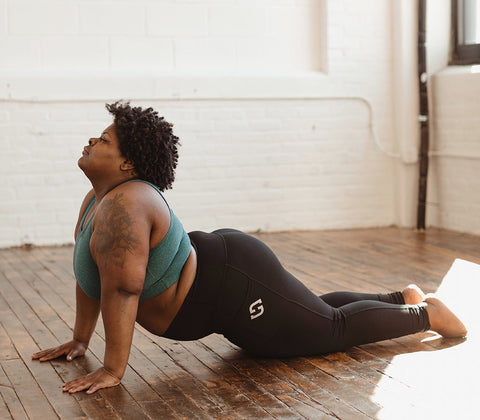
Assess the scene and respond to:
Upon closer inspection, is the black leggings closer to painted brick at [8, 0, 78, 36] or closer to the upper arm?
the upper arm

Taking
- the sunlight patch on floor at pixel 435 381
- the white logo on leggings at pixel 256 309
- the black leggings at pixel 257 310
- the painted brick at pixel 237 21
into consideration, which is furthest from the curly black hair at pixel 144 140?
the painted brick at pixel 237 21

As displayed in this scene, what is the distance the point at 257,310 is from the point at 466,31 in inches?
165

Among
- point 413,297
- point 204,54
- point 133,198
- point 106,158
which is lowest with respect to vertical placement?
point 413,297

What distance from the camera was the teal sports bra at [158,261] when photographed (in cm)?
254

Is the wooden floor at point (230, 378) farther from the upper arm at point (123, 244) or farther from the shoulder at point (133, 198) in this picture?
the shoulder at point (133, 198)

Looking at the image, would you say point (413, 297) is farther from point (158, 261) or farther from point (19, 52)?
point (19, 52)

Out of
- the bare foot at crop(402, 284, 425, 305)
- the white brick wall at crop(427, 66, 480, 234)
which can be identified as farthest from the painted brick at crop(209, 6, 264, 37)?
the bare foot at crop(402, 284, 425, 305)

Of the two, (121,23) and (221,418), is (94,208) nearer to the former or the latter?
(221,418)

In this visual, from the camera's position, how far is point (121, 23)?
18.8 feet

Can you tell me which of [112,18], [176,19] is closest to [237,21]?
[176,19]

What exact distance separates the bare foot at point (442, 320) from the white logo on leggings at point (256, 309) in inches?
27.7

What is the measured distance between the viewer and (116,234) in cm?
244

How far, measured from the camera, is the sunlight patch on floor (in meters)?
2.35

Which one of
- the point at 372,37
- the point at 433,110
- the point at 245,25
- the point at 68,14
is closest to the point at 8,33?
the point at 68,14
